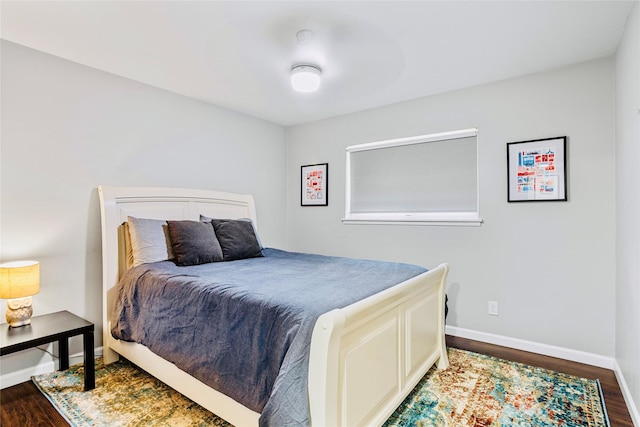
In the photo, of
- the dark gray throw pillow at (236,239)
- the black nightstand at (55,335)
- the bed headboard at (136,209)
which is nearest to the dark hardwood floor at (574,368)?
the dark gray throw pillow at (236,239)

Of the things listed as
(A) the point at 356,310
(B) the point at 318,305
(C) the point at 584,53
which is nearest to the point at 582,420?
(A) the point at 356,310

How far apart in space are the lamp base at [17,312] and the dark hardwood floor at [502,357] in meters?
0.47

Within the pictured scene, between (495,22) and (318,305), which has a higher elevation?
(495,22)

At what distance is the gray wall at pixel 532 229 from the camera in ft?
8.49

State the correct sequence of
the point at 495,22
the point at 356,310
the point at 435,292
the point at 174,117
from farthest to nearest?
1. the point at 174,117
2. the point at 435,292
3. the point at 495,22
4. the point at 356,310

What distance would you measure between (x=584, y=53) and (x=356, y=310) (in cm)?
266

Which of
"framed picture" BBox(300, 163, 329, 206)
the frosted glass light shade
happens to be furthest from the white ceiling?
"framed picture" BBox(300, 163, 329, 206)

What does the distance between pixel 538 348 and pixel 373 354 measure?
2.01 metres

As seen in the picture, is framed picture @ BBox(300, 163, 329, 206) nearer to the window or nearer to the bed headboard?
the window

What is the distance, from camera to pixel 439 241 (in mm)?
3346

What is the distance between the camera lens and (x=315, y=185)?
431 cm

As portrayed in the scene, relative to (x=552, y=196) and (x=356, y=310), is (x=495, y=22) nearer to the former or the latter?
(x=552, y=196)

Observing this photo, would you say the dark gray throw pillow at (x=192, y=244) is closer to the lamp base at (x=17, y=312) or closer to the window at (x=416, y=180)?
the lamp base at (x=17, y=312)

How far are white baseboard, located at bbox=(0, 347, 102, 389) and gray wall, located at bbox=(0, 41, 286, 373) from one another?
0.22ft
